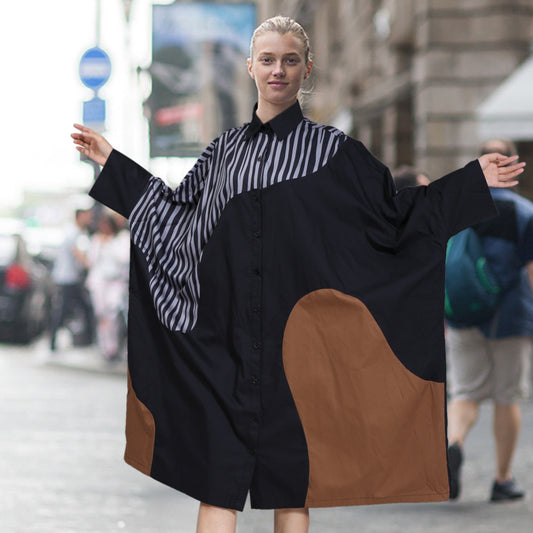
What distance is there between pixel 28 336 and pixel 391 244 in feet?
47.9

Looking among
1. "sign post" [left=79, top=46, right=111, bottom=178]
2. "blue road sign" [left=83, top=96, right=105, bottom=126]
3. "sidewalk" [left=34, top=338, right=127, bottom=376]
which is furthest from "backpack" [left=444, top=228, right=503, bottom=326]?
"sign post" [left=79, top=46, right=111, bottom=178]

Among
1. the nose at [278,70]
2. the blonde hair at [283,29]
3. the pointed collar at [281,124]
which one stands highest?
the blonde hair at [283,29]

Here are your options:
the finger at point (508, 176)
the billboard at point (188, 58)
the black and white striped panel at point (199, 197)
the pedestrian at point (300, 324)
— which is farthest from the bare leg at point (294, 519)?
the billboard at point (188, 58)

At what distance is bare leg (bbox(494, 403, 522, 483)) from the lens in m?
6.26

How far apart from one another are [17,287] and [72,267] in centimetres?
227

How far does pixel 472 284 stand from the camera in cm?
620

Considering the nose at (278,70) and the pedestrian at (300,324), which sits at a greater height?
the nose at (278,70)

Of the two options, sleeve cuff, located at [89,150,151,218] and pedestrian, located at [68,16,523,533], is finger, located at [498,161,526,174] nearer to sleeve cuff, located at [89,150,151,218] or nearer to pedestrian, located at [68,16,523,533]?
pedestrian, located at [68,16,523,533]

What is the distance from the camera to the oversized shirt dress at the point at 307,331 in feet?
12.6

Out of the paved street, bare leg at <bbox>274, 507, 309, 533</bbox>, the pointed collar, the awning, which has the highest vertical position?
the awning

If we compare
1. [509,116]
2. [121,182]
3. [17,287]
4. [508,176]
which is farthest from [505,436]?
[17,287]

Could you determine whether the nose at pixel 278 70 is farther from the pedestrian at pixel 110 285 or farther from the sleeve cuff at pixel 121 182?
the pedestrian at pixel 110 285

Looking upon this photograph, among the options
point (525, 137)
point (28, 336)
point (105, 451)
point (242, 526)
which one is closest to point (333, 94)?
point (28, 336)

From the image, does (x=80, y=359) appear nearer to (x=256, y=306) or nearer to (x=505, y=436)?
(x=505, y=436)
